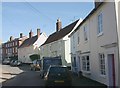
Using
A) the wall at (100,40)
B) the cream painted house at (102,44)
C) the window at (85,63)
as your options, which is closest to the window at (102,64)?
the cream painted house at (102,44)

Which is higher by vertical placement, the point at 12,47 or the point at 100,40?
the point at 12,47

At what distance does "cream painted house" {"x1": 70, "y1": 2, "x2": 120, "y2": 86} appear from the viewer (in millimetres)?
16469

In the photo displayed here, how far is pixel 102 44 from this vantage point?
1952 centimetres

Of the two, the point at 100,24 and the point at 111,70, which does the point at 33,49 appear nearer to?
the point at 100,24

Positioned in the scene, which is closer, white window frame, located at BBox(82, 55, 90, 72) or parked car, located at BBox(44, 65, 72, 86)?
parked car, located at BBox(44, 65, 72, 86)

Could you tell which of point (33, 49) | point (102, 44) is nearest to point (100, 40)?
point (102, 44)

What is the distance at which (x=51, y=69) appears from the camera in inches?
729

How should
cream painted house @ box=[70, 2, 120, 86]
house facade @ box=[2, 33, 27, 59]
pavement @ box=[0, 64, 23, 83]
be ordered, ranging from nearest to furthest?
cream painted house @ box=[70, 2, 120, 86] < pavement @ box=[0, 64, 23, 83] < house facade @ box=[2, 33, 27, 59]

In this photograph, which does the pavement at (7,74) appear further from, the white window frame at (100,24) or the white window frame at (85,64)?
the white window frame at (100,24)

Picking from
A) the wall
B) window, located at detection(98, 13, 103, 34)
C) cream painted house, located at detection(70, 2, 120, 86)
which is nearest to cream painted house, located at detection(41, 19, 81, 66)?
the wall

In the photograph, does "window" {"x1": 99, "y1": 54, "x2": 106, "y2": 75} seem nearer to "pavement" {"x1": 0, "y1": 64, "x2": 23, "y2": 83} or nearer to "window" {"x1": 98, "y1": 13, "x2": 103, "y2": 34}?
"window" {"x1": 98, "y1": 13, "x2": 103, "y2": 34}

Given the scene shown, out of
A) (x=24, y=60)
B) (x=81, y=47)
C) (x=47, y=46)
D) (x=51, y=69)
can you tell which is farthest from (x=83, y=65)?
(x=24, y=60)

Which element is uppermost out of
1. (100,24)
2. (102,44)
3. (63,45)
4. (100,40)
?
(63,45)

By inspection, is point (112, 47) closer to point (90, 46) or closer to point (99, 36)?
point (99, 36)
